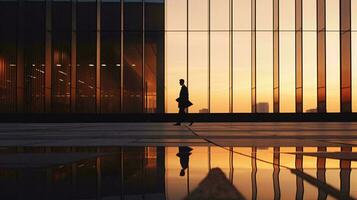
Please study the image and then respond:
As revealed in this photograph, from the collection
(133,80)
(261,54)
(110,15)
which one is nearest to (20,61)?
(110,15)

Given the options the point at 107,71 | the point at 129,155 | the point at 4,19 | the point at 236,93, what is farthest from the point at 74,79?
the point at 129,155

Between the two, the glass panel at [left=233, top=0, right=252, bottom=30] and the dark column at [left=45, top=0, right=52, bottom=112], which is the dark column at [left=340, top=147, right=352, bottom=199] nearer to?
the glass panel at [left=233, top=0, right=252, bottom=30]

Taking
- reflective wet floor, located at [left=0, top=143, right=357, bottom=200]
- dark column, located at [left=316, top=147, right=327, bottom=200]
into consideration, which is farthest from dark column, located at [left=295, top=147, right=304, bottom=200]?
dark column, located at [left=316, top=147, right=327, bottom=200]

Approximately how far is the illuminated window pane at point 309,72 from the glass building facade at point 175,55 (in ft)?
0.20

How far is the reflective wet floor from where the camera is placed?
3.10 meters

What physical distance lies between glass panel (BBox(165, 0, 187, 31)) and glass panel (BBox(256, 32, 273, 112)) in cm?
483

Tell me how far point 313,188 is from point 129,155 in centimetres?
302

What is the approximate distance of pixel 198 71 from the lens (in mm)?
30297

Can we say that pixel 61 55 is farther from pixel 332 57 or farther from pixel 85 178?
pixel 85 178

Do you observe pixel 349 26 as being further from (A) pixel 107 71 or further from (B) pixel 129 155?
(B) pixel 129 155

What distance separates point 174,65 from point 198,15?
3548mm

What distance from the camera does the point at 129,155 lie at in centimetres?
590

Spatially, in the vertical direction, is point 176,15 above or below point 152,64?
above

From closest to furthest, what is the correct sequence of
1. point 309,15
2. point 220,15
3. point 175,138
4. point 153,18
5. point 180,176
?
1. point 180,176
2. point 175,138
3. point 220,15
4. point 153,18
5. point 309,15
